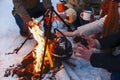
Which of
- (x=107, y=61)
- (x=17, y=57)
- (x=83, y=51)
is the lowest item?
(x=17, y=57)

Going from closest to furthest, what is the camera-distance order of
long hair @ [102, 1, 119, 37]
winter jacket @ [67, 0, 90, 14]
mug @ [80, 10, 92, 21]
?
1. long hair @ [102, 1, 119, 37]
2. mug @ [80, 10, 92, 21]
3. winter jacket @ [67, 0, 90, 14]

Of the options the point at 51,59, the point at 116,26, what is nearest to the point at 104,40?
the point at 116,26

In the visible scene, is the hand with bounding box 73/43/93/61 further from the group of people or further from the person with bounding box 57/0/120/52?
the person with bounding box 57/0/120/52

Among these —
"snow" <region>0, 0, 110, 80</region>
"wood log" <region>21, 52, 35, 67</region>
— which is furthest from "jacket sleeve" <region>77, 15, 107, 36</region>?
"wood log" <region>21, 52, 35, 67</region>

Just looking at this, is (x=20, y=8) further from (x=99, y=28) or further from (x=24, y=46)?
(x=99, y=28)

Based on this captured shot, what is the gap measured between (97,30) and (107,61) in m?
0.84

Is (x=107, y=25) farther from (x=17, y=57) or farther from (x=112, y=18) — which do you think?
(x=17, y=57)

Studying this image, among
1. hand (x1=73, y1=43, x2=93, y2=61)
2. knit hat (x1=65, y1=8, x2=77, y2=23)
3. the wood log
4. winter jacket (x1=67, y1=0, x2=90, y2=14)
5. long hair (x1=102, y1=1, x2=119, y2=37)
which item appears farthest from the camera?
winter jacket (x1=67, y1=0, x2=90, y2=14)

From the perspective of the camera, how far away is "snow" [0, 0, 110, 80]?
2771mm

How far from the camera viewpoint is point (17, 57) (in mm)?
3168

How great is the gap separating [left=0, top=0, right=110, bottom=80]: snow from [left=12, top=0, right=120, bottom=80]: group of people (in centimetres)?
17

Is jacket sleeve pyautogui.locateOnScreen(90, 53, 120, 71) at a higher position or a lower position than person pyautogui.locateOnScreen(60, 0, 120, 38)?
lower

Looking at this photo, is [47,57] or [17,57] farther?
[17,57]

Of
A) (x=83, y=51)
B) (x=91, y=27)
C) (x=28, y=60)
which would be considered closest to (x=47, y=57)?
(x=28, y=60)
